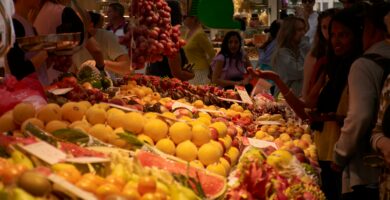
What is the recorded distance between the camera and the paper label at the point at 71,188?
63.6 inches

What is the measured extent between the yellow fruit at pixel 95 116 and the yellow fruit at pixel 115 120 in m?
0.03

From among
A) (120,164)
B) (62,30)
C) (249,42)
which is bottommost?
(249,42)

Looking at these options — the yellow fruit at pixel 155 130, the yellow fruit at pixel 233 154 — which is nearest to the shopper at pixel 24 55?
the yellow fruit at pixel 155 130

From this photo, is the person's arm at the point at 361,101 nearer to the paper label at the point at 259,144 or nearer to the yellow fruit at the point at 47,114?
the paper label at the point at 259,144

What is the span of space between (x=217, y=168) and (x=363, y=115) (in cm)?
120

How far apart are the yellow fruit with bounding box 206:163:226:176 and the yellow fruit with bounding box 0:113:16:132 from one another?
31.8 inches

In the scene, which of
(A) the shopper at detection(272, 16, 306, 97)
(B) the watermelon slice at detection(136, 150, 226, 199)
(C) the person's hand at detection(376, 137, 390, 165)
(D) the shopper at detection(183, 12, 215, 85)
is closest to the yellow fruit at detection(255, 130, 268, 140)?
(C) the person's hand at detection(376, 137, 390, 165)

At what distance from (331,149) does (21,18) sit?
215cm

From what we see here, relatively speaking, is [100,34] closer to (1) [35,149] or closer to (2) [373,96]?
(2) [373,96]

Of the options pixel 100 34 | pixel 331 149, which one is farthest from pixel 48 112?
pixel 100 34

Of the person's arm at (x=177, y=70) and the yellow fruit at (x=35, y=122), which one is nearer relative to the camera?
the yellow fruit at (x=35, y=122)

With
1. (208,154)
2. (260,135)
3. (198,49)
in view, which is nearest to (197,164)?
(208,154)

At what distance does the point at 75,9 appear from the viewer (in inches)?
145

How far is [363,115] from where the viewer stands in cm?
335
